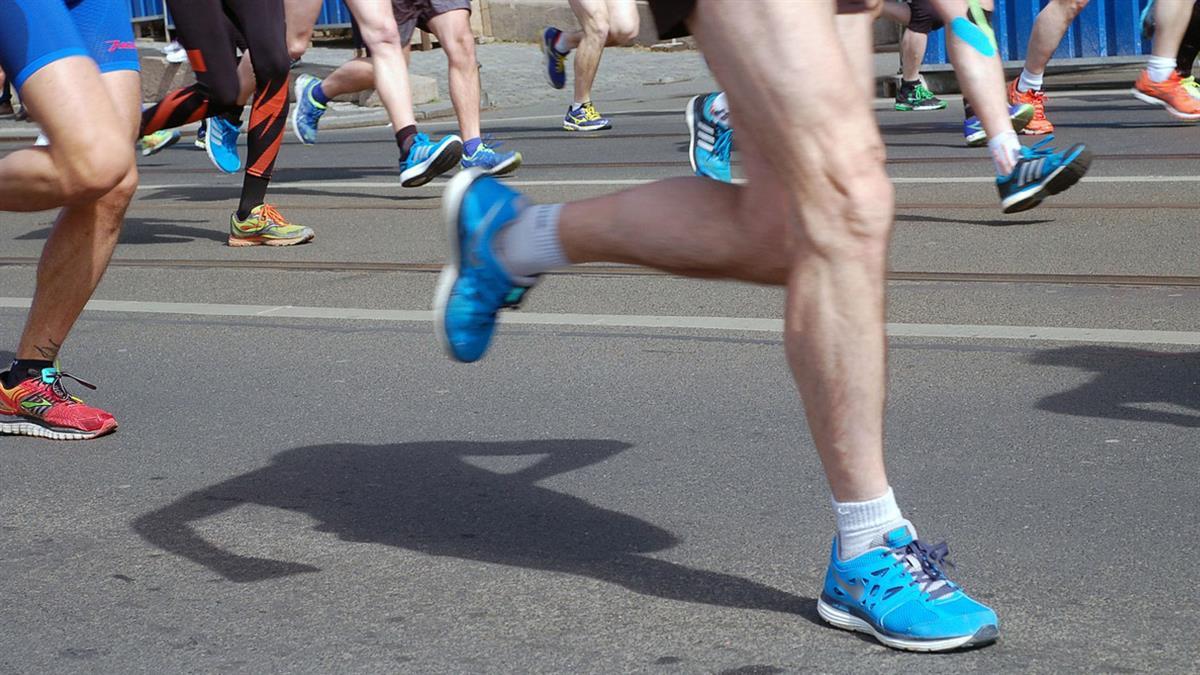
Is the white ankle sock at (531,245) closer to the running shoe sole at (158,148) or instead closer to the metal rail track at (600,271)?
the metal rail track at (600,271)

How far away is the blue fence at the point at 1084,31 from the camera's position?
13906mm

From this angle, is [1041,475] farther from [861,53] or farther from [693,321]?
[693,321]

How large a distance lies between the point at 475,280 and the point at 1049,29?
7.29m

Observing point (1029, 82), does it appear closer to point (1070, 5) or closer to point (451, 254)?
point (1070, 5)

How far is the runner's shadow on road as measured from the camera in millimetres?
8062

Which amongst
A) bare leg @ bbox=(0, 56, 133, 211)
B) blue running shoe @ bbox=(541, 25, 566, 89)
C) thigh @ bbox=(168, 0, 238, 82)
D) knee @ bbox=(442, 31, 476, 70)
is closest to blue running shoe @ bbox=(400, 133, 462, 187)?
knee @ bbox=(442, 31, 476, 70)

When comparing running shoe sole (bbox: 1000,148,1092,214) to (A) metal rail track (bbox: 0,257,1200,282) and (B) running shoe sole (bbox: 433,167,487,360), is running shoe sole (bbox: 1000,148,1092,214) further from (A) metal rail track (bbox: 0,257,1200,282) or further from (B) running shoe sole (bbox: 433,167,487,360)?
(B) running shoe sole (bbox: 433,167,487,360)

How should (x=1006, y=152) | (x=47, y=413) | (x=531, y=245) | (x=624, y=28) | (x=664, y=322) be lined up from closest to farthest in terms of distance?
(x=531, y=245), (x=47, y=413), (x=664, y=322), (x=1006, y=152), (x=624, y=28)

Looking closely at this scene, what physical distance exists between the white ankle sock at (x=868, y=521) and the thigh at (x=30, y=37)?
219 centimetres

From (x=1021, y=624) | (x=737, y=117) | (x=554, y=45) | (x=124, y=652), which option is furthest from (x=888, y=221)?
(x=554, y=45)

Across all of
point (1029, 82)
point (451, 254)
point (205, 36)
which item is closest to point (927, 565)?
point (451, 254)

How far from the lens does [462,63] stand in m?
9.29

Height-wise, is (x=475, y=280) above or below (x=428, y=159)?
above

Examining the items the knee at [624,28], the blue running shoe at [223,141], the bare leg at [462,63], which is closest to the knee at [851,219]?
the blue running shoe at [223,141]
